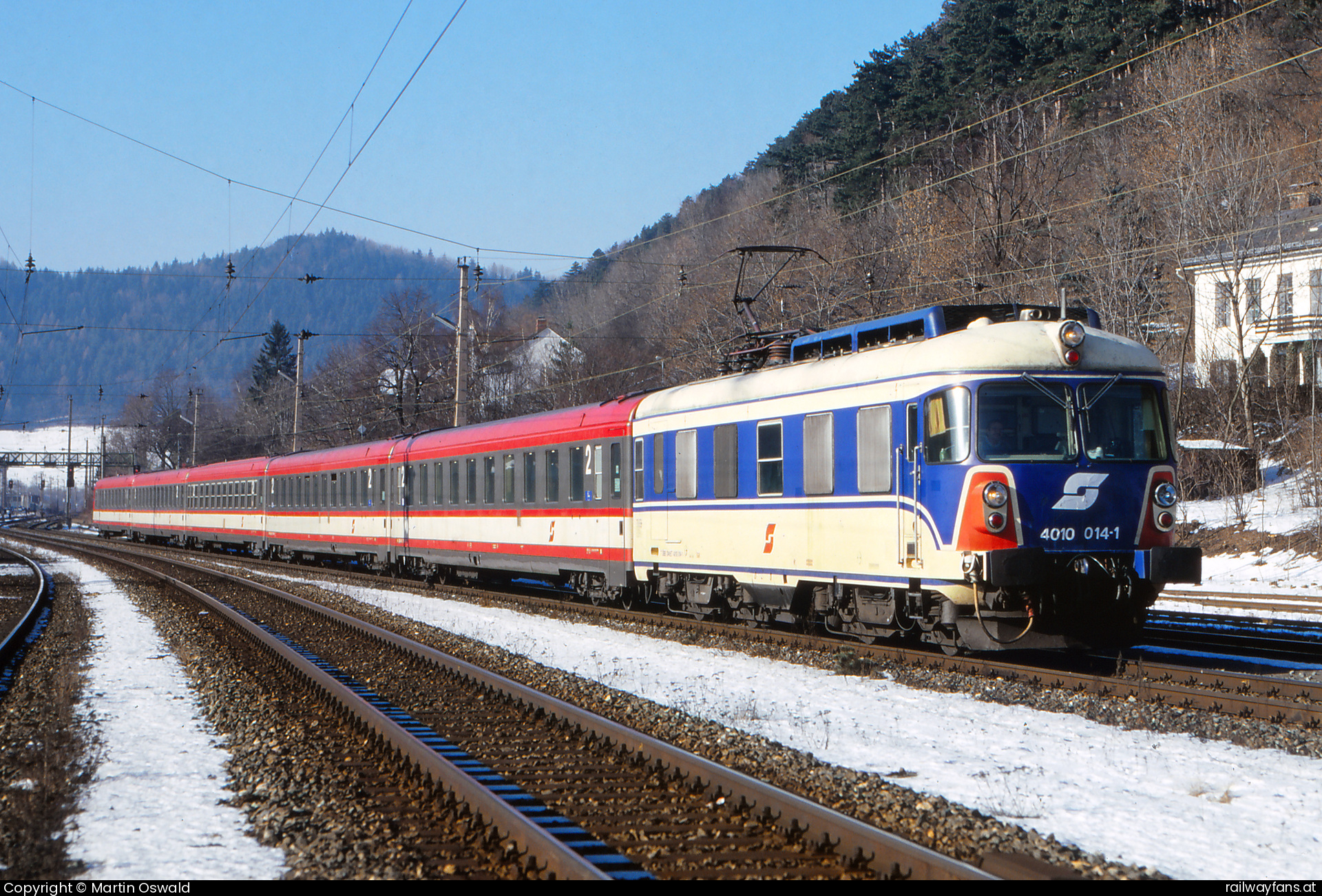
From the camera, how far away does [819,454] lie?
42.7 feet

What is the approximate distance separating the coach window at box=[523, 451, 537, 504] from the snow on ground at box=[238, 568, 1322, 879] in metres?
8.69

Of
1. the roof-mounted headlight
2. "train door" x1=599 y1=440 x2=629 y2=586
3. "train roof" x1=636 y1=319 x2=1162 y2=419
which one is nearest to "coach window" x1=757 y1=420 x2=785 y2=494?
"train roof" x1=636 y1=319 x2=1162 y2=419

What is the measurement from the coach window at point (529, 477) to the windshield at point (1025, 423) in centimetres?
1130

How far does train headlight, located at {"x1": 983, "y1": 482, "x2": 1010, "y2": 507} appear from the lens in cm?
1059

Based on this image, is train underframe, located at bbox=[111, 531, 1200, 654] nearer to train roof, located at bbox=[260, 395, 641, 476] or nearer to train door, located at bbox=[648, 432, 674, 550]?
train door, located at bbox=[648, 432, 674, 550]

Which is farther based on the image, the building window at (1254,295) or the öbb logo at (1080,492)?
the building window at (1254,295)

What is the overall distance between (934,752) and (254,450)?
91437 millimetres

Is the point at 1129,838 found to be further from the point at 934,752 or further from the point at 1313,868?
the point at 934,752

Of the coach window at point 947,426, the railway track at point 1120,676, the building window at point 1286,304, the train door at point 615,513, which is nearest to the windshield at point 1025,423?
the coach window at point 947,426

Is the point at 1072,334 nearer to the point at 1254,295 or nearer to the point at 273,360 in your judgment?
the point at 1254,295

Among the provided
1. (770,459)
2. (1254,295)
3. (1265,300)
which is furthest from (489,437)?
(1265,300)

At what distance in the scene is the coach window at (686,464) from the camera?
15680 millimetres

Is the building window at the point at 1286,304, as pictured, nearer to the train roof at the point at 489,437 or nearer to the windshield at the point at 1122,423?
the train roof at the point at 489,437
